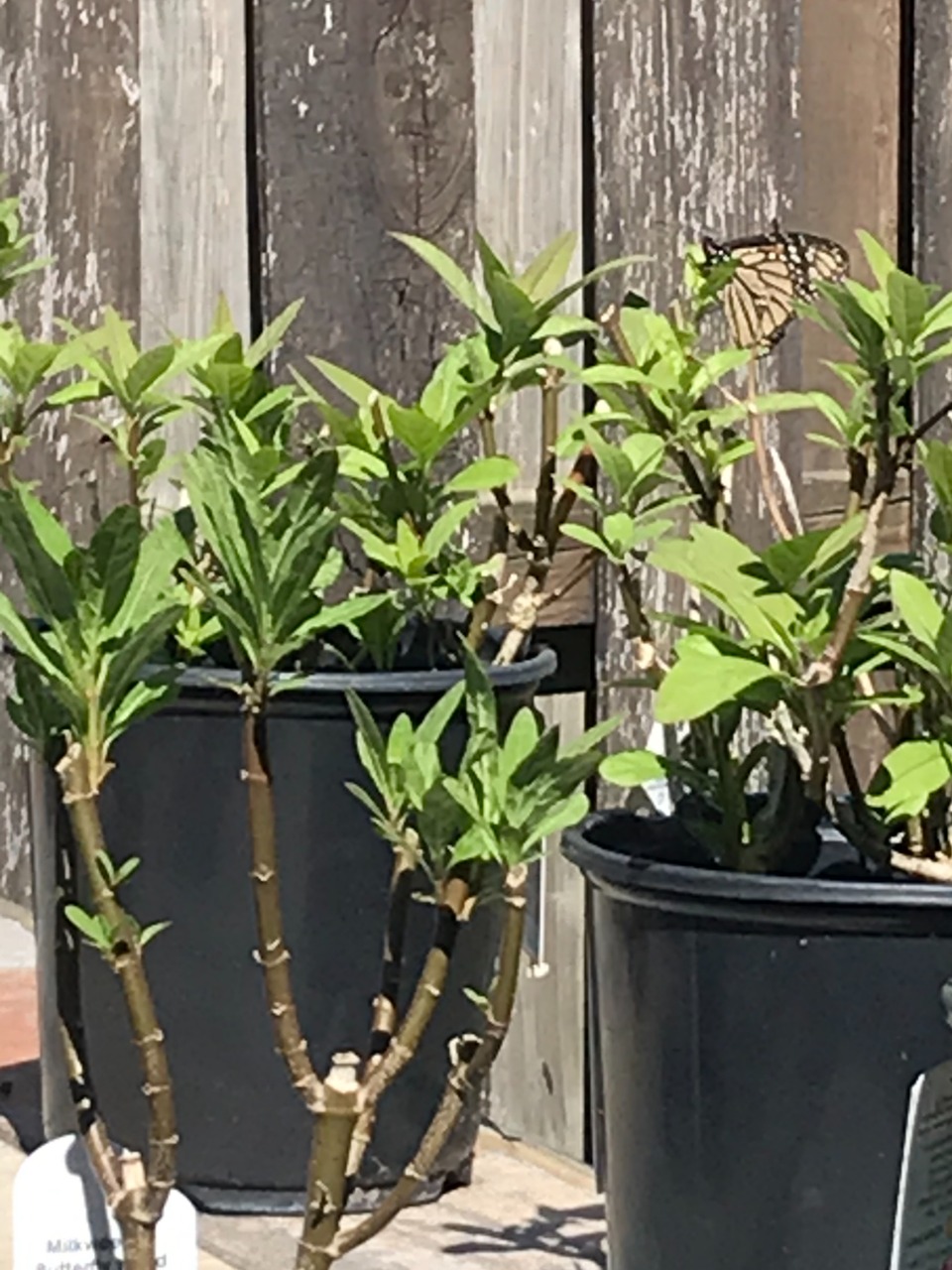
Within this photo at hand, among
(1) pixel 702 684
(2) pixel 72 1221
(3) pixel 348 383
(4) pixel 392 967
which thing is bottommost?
(2) pixel 72 1221

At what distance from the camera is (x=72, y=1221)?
82 centimetres

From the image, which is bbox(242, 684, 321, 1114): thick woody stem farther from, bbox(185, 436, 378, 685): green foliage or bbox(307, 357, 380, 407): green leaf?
bbox(307, 357, 380, 407): green leaf

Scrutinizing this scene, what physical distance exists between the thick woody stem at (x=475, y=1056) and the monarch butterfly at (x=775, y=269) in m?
0.43

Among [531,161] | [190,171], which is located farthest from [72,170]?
[531,161]

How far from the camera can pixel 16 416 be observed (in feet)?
3.86

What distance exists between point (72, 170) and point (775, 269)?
1.15 metres

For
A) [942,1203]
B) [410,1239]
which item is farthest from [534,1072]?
[942,1203]

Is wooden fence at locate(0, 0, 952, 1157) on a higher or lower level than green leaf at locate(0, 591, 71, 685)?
higher

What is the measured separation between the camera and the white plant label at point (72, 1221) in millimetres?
813

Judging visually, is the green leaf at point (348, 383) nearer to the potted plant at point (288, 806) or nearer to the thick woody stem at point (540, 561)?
the potted plant at point (288, 806)

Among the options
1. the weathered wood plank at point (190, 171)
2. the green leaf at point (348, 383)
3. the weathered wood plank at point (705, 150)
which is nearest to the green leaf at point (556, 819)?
the green leaf at point (348, 383)

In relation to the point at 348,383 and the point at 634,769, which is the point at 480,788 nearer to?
the point at 634,769

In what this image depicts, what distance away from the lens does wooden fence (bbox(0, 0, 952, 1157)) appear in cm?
132

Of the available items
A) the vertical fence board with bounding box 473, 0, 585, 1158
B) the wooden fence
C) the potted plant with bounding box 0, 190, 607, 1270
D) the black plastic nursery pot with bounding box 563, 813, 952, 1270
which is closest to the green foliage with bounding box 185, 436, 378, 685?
the potted plant with bounding box 0, 190, 607, 1270
